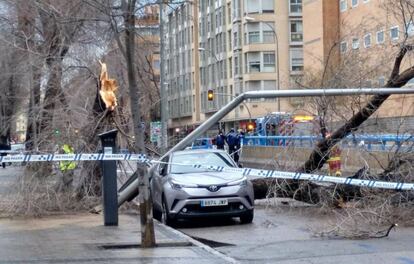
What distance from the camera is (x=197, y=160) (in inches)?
572

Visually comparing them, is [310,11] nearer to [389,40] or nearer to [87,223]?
[389,40]

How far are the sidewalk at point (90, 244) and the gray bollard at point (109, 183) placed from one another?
9.1 inches

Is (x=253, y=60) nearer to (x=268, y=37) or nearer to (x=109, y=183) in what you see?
(x=268, y=37)

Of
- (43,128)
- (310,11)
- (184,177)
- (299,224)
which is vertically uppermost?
(310,11)

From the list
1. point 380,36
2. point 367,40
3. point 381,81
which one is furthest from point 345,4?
point 381,81

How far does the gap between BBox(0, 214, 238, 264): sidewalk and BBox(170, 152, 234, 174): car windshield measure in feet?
4.44

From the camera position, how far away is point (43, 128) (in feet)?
53.0

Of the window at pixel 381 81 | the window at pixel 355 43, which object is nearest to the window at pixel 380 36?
the window at pixel 355 43

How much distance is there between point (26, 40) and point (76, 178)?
183 inches

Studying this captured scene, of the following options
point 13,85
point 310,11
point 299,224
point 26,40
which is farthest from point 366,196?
point 310,11

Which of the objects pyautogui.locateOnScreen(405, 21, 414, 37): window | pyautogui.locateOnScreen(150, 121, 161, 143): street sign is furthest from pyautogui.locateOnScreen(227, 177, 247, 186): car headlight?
pyautogui.locateOnScreen(150, 121, 161, 143): street sign

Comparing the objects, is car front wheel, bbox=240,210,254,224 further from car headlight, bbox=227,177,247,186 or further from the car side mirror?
the car side mirror

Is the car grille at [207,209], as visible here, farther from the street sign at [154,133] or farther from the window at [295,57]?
the window at [295,57]

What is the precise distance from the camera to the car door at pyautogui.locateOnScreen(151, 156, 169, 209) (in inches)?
559
